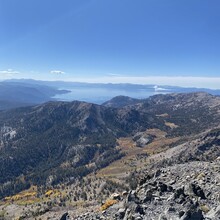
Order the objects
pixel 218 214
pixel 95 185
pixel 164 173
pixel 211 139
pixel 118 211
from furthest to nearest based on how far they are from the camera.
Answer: pixel 211 139 → pixel 95 185 → pixel 164 173 → pixel 118 211 → pixel 218 214

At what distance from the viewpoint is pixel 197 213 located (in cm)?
3481

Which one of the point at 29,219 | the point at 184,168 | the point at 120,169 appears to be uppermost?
the point at 184,168

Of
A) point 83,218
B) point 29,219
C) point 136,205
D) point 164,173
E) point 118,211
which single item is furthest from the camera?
point 29,219

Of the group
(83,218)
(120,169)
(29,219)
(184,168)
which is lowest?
(120,169)

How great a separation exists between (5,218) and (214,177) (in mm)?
85888

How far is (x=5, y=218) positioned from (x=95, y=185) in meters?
48.1

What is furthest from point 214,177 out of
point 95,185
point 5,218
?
point 95,185

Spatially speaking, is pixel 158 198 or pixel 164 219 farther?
pixel 158 198

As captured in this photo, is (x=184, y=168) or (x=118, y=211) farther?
(x=184, y=168)

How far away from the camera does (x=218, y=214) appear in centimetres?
3428

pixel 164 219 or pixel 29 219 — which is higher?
pixel 164 219

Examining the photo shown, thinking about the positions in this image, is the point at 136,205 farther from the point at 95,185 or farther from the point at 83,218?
the point at 95,185

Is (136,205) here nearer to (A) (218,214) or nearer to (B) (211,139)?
(A) (218,214)

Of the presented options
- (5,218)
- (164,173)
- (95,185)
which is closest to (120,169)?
(95,185)
